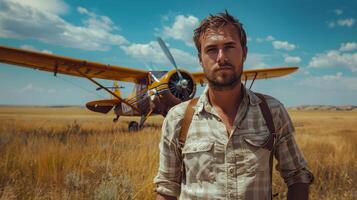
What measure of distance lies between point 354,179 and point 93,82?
978 centimetres

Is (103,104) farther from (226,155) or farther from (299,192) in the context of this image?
(299,192)

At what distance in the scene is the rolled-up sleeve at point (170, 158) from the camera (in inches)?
66.7

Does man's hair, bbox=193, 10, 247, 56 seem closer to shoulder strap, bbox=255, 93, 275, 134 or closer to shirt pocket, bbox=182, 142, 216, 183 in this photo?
shoulder strap, bbox=255, 93, 275, 134

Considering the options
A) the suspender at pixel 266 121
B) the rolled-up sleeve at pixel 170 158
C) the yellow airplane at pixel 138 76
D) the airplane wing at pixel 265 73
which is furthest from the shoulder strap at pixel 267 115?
the airplane wing at pixel 265 73

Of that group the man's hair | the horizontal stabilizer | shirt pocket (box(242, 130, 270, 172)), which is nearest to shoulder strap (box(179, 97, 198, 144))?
shirt pocket (box(242, 130, 270, 172))

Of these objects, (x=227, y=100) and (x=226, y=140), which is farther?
(x=227, y=100)

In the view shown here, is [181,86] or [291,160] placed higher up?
[181,86]

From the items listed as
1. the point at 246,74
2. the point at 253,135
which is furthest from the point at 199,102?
the point at 246,74

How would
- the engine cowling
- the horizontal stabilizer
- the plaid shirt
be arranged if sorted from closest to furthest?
the plaid shirt, the engine cowling, the horizontal stabilizer

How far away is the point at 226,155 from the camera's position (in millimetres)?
1543

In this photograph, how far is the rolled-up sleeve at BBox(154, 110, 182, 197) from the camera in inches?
66.7

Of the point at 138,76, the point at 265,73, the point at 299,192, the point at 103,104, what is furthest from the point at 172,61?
the point at 299,192

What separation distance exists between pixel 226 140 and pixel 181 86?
9297 millimetres

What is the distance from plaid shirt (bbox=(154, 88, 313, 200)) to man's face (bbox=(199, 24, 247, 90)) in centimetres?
17
